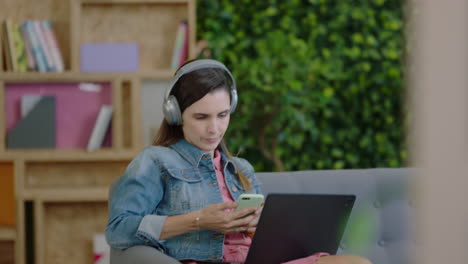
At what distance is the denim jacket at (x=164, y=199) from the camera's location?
1500 mm

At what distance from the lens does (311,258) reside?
145 centimetres

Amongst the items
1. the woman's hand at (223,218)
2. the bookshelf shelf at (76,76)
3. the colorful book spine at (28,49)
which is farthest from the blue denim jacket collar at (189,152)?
the colorful book spine at (28,49)

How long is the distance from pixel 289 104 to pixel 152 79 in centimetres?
75

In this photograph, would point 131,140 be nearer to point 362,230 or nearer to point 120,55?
point 120,55

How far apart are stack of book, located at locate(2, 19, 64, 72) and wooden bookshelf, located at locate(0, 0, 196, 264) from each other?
51mm

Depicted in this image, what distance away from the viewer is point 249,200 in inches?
57.4

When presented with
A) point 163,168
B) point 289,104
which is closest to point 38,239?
point 289,104

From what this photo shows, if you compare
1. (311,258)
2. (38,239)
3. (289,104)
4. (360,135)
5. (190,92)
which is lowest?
(38,239)

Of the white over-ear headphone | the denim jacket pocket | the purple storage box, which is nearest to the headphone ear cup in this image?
the white over-ear headphone

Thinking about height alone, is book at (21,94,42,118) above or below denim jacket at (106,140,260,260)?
below

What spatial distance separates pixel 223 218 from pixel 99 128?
1.79 m

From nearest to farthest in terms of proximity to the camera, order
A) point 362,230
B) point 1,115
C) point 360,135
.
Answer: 1. point 362,230
2. point 1,115
3. point 360,135

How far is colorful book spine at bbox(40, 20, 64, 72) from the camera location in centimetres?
310

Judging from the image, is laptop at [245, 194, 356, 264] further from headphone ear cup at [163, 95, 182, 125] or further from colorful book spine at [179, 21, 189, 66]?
colorful book spine at [179, 21, 189, 66]
